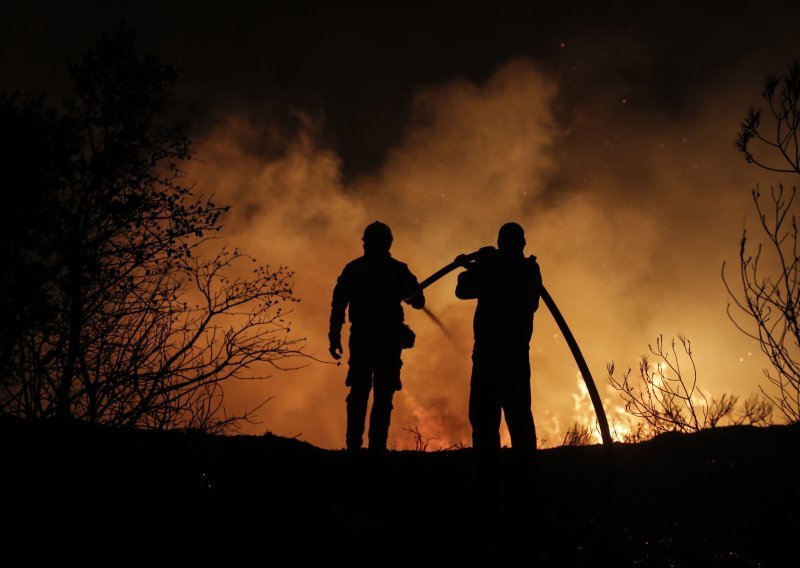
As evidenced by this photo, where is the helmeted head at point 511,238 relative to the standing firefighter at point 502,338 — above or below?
above

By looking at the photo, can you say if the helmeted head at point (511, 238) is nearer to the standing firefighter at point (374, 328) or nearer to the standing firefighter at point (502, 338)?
the standing firefighter at point (502, 338)

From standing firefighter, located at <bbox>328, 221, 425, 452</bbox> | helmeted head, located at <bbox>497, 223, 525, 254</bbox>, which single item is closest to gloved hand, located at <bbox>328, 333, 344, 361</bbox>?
standing firefighter, located at <bbox>328, 221, 425, 452</bbox>

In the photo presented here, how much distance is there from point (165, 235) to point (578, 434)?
324 inches

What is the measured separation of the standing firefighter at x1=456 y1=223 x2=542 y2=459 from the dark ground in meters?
0.40

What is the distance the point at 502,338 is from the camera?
5.66m

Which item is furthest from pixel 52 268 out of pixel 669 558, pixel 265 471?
pixel 669 558

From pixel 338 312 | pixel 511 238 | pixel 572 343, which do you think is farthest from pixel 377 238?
pixel 572 343

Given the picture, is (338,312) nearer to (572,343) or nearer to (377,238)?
(377,238)

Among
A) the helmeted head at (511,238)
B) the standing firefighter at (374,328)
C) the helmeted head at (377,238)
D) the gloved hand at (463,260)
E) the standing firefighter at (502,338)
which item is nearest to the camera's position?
the standing firefighter at (502,338)

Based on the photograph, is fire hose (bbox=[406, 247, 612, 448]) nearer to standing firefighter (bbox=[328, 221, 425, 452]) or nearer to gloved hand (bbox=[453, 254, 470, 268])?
gloved hand (bbox=[453, 254, 470, 268])

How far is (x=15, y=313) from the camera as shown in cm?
818

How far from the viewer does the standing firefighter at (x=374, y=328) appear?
20.9ft

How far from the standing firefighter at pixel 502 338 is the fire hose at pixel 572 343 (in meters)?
0.37

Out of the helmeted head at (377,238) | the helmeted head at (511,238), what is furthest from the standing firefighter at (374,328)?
the helmeted head at (511,238)
